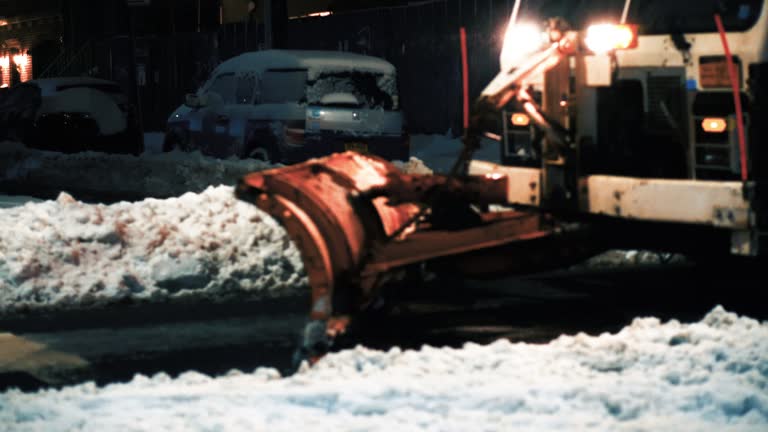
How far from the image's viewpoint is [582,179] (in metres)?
8.82

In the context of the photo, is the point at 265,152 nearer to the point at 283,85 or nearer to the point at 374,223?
the point at 283,85

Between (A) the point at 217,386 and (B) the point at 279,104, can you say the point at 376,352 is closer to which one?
(A) the point at 217,386

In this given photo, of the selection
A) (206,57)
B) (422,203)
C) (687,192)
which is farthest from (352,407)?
(206,57)

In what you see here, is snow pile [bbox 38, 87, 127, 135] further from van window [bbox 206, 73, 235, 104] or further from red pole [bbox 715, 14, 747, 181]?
red pole [bbox 715, 14, 747, 181]

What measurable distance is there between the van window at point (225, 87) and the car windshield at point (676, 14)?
360 inches

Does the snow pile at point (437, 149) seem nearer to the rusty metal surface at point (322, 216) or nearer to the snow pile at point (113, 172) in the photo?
the snow pile at point (113, 172)

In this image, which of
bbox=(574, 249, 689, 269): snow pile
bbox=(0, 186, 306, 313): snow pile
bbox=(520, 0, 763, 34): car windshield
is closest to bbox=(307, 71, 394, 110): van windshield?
bbox=(0, 186, 306, 313): snow pile

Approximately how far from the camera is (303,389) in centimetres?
681

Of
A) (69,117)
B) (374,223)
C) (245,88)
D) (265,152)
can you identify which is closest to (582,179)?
(374,223)

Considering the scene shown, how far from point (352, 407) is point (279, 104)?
11213mm

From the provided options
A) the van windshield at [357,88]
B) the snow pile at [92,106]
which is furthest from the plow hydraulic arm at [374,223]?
the snow pile at [92,106]

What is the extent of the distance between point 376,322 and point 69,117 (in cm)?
1684

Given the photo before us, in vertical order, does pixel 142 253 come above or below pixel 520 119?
below

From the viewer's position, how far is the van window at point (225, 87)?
725 inches
